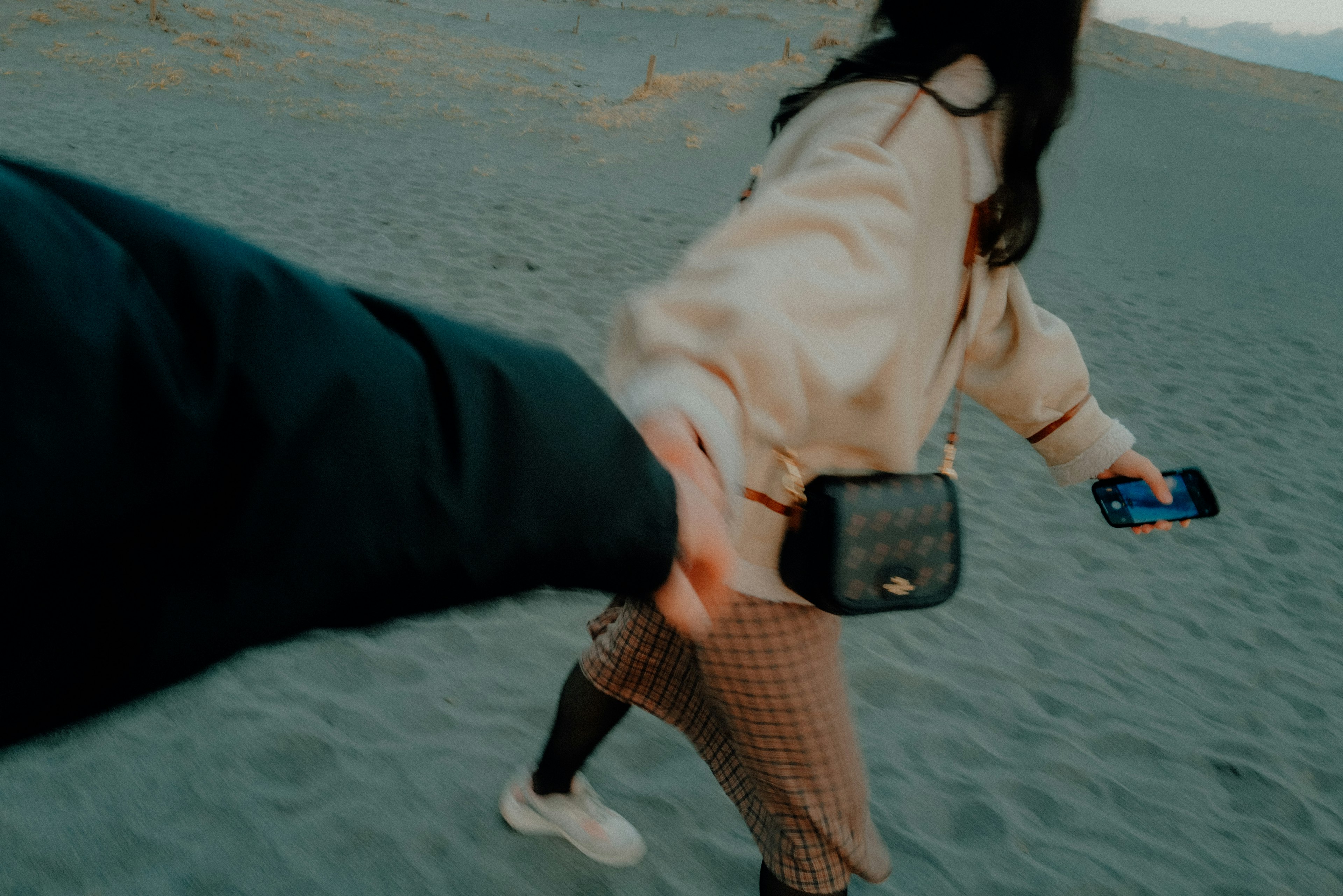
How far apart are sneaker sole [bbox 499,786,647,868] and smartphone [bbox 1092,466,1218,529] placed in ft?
4.24

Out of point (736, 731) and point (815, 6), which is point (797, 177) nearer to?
point (736, 731)

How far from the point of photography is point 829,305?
0.85 meters

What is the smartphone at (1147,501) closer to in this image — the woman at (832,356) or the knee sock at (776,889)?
the woman at (832,356)

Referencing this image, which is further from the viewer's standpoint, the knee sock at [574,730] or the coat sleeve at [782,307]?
the knee sock at [574,730]

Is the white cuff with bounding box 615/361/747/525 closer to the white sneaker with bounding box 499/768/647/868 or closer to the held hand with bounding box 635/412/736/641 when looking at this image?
the held hand with bounding box 635/412/736/641

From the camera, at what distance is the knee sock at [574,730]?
5.25ft

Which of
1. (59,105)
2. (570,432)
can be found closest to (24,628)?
(570,432)

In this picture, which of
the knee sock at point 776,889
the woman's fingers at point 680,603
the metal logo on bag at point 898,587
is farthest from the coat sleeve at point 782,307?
the knee sock at point 776,889

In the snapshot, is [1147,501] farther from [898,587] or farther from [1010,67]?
[1010,67]

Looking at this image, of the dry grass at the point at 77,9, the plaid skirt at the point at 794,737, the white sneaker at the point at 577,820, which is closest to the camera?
the plaid skirt at the point at 794,737

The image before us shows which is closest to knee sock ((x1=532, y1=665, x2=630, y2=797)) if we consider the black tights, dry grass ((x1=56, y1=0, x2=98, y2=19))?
the black tights

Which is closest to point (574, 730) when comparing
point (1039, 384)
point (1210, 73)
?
point (1039, 384)

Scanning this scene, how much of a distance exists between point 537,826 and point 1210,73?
33.9 metres

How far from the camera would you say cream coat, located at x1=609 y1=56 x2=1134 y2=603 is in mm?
775
